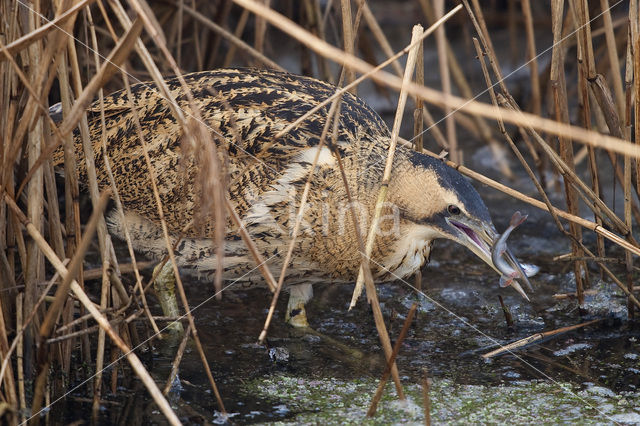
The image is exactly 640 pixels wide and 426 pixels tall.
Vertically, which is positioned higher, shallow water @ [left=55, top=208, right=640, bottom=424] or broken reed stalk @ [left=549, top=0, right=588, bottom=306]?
broken reed stalk @ [left=549, top=0, right=588, bottom=306]

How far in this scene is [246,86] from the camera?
354 centimetres

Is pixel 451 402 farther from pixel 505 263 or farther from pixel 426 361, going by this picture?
pixel 505 263

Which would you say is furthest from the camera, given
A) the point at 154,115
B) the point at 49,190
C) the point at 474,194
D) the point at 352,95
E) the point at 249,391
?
the point at 352,95

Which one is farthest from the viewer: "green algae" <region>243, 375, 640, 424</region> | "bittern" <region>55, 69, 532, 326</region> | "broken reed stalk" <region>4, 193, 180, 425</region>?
"bittern" <region>55, 69, 532, 326</region>

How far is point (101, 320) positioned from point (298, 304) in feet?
4.93

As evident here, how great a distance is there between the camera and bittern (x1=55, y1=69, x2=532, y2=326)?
3.34 metres

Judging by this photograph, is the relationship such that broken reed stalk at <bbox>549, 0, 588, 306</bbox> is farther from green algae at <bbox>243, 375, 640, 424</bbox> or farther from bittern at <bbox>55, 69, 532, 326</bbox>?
green algae at <bbox>243, 375, 640, 424</bbox>

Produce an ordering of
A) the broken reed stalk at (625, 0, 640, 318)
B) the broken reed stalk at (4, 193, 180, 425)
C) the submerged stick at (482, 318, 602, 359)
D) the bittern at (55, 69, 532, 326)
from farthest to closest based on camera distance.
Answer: the bittern at (55, 69, 532, 326) → the submerged stick at (482, 318, 602, 359) → the broken reed stalk at (625, 0, 640, 318) → the broken reed stalk at (4, 193, 180, 425)

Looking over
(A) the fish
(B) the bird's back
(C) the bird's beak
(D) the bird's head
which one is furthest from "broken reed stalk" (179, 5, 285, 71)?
(A) the fish

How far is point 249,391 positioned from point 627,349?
150 cm

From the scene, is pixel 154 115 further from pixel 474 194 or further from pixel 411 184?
pixel 474 194

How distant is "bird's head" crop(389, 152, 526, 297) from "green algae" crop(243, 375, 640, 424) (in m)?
0.50

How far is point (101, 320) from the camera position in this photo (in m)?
2.26

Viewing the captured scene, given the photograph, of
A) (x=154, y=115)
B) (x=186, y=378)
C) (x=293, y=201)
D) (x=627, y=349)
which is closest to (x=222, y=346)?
(x=186, y=378)
